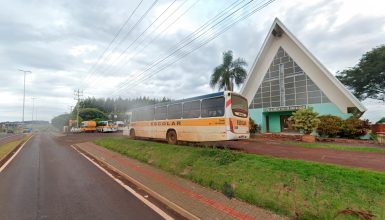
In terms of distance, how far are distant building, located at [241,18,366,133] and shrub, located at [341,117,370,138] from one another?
2.71 meters

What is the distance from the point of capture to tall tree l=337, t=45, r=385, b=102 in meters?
29.4

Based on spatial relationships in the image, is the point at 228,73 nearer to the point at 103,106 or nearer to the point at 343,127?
the point at 343,127

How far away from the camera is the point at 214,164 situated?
885 cm

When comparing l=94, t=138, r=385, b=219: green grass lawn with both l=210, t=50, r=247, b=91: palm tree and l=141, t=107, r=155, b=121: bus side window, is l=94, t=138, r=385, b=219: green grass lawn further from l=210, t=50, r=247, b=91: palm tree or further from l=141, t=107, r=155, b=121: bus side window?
l=210, t=50, r=247, b=91: palm tree

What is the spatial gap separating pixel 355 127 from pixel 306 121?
4027 millimetres

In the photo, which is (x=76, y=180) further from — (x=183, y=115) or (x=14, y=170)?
(x=183, y=115)

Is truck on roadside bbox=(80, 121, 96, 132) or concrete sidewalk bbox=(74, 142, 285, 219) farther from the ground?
truck on roadside bbox=(80, 121, 96, 132)

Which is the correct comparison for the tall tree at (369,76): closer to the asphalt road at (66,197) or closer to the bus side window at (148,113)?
the bus side window at (148,113)

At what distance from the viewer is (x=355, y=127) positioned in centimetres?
1844

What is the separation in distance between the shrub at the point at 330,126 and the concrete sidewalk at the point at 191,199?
15.0 metres

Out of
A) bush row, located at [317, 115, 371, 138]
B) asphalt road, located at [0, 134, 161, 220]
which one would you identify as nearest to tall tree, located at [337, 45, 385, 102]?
bush row, located at [317, 115, 371, 138]

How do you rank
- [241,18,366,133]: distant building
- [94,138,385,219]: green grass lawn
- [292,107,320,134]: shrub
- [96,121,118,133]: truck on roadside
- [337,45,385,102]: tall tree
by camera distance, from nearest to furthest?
[94,138,385,219]: green grass lawn → [292,107,320,134]: shrub → [241,18,366,133]: distant building → [337,45,385,102]: tall tree → [96,121,118,133]: truck on roadside

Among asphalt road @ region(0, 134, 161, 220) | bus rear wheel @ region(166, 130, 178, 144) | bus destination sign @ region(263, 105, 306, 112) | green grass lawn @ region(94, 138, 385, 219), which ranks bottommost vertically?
asphalt road @ region(0, 134, 161, 220)

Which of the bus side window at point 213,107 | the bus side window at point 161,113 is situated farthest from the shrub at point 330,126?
the bus side window at point 161,113
